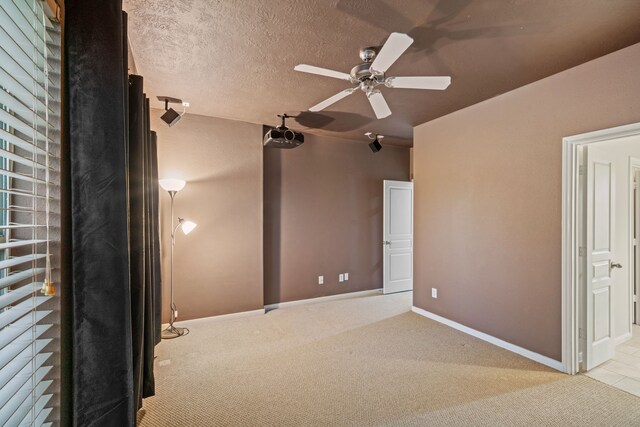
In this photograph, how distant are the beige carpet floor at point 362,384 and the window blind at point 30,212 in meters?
1.62

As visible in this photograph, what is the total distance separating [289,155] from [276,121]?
695 mm

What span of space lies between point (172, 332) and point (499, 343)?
12.6 feet

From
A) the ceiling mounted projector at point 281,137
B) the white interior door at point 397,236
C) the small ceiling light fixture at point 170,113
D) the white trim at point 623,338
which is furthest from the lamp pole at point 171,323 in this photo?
the white trim at point 623,338

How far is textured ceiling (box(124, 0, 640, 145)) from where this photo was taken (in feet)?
6.60

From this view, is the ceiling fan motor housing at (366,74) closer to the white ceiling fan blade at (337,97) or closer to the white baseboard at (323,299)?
the white ceiling fan blade at (337,97)

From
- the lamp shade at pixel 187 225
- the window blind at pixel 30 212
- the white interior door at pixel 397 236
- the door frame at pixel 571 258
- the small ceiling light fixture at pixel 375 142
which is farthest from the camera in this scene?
the white interior door at pixel 397 236

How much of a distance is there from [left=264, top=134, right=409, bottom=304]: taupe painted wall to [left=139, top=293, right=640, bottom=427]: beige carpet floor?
1.27 m

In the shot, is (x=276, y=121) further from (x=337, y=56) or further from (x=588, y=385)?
(x=588, y=385)

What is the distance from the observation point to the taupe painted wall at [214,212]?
13.4 feet

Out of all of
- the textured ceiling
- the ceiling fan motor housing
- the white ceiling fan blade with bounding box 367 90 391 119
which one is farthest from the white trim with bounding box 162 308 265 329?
the ceiling fan motor housing

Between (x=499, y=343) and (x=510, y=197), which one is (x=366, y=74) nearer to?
(x=510, y=197)

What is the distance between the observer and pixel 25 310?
2.87 feet

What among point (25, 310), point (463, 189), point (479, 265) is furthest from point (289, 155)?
point (25, 310)

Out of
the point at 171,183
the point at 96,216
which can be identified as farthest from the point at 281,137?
the point at 96,216
